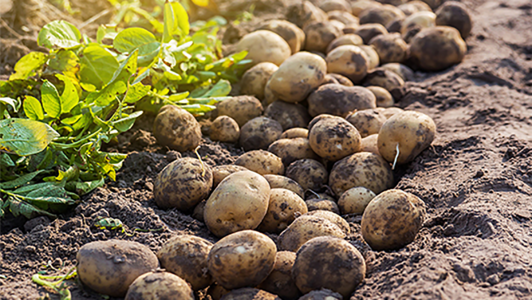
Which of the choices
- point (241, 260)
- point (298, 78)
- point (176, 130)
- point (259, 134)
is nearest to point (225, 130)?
point (259, 134)

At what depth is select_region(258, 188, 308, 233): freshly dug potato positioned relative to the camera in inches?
96.6

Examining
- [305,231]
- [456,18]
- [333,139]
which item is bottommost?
[305,231]

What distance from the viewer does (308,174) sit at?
2.87m

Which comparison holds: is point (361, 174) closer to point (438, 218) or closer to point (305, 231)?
point (438, 218)

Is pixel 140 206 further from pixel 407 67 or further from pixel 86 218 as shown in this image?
pixel 407 67

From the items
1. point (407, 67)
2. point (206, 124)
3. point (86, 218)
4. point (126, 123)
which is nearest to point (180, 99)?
point (206, 124)

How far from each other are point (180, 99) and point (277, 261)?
1683 millimetres

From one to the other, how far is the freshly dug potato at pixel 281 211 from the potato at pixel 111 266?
2.39 feet

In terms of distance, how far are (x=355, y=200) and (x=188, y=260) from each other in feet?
3.67

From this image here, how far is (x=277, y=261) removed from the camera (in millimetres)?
2045

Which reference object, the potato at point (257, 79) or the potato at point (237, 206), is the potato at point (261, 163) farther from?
the potato at point (257, 79)

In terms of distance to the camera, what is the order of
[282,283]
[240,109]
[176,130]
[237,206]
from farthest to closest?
[240,109] < [176,130] < [237,206] < [282,283]

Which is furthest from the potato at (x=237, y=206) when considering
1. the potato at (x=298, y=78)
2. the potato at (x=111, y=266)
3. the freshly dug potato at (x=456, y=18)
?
the freshly dug potato at (x=456, y=18)

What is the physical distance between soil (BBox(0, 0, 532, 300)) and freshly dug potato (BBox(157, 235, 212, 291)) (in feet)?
0.43
